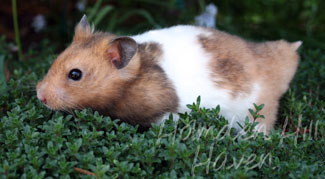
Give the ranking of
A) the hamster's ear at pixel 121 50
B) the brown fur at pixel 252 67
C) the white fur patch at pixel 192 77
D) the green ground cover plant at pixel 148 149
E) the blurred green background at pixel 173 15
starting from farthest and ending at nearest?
the blurred green background at pixel 173 15, the brown fur at pixel 252 67, the white fur patch at pixel 192 77, the hamster's ear at pixel 121 50, the green ground cover plant at pixel 148 149

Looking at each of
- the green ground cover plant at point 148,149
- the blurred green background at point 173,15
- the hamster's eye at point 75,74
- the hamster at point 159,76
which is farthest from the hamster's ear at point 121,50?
the blurred green background at point 173,15

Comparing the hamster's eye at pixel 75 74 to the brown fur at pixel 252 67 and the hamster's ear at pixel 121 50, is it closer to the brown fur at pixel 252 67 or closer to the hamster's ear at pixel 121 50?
the hamster's ear at pixel 121 50

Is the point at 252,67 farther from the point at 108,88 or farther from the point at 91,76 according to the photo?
the point at 91,76

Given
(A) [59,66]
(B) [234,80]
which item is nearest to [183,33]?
(B) [234,80]

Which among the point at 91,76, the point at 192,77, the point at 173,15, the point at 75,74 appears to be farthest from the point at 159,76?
the point at 173,15

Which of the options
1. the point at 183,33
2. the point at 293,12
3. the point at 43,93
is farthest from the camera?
the point at 293,12

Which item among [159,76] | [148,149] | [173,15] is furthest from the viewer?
[173,15]

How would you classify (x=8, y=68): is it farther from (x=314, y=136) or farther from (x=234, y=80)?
(x=314, y=136)
